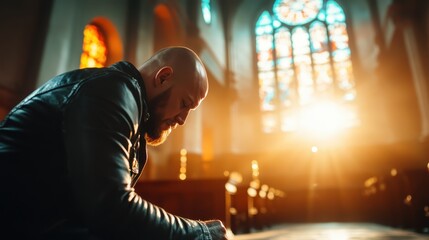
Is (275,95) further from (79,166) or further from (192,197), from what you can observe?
(79,166)

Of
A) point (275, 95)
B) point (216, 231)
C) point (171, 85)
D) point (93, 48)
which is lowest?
point (216, 231)

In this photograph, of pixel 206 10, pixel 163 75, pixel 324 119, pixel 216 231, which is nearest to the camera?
pixel 216 231

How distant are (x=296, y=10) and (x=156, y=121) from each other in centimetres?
1408

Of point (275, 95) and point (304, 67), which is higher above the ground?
point (304, 67)

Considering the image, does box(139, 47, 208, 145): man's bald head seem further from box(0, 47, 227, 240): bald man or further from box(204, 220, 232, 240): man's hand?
box(204, 220, 232, 240): man's hand

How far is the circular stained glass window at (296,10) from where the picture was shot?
13.7 meters

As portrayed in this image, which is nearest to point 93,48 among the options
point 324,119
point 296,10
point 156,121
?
point 156,121

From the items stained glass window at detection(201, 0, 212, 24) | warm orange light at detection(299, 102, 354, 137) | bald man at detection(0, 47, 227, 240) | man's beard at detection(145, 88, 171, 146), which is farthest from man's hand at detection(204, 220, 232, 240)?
warm orange light at detection(299, 102, 354, 137)

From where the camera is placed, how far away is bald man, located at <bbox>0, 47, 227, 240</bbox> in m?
0.74

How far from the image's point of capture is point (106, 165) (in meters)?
0.74

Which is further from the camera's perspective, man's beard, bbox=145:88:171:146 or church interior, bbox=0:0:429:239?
church interior, bbox=0:0:429:239

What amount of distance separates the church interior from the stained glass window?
81mm

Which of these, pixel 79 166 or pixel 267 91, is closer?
pixel 79 166

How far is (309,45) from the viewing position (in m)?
13.4
